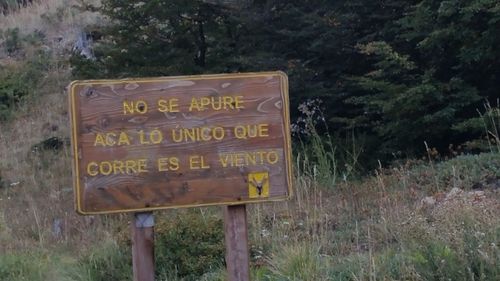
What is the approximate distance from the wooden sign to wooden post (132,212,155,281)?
159mm

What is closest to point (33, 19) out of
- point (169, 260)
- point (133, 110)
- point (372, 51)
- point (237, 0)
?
point (237, 0)

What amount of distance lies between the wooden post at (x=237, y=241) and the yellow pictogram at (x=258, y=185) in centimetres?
12

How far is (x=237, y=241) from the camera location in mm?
4844

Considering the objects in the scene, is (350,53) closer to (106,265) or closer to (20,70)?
(106,265)

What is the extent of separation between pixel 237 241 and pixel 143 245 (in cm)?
53

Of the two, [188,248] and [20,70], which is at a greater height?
[20,70]

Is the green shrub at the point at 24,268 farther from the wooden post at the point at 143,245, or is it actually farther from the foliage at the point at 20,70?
the foliage at the point at 20,70

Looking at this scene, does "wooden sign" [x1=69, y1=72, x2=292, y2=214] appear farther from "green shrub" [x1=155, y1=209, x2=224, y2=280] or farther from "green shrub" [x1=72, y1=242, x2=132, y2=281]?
"green shrub" [x1=72, y1=242, x2=132, y2=281]

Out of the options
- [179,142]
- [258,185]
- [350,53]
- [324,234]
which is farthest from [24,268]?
[350,53]

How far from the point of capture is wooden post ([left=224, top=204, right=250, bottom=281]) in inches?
190

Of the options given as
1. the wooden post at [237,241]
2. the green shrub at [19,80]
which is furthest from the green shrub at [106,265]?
the green shrub at [19,80]

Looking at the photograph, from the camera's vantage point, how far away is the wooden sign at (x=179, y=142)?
4.57m

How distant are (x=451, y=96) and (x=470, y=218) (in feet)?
21.8

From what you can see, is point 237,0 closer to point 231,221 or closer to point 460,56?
point 460,56
